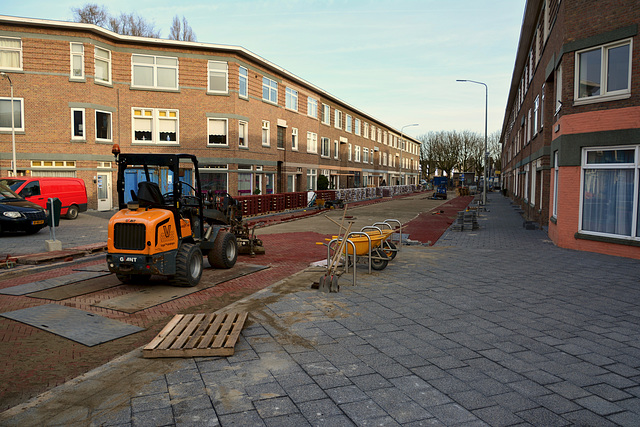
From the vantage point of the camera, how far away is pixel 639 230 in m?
12.1

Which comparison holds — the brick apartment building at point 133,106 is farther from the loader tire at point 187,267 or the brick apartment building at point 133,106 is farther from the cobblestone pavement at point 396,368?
the cobblestone pavement at point 396,368

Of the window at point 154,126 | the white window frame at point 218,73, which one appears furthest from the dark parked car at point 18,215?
the white window frame at point 218,73

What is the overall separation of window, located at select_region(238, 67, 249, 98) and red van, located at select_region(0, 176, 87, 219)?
38.7 feet

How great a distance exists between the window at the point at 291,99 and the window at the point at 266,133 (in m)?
3.85

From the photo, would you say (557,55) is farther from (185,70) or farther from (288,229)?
(185,70)

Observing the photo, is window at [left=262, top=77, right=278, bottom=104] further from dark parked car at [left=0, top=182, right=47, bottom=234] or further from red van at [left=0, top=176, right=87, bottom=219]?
dark parked car at [left=0, top=182, right=47, bottom=234]

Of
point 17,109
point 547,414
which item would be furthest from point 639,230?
point 17,109

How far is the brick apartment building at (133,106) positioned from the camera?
24.3 meters

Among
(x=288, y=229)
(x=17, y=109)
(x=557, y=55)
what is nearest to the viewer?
(x=557, y=55)

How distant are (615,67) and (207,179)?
22022 millimetres

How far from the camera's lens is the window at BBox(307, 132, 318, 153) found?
4098 cm

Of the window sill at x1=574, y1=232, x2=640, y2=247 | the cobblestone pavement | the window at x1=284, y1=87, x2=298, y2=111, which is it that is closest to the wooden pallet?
the cobblestone pavement

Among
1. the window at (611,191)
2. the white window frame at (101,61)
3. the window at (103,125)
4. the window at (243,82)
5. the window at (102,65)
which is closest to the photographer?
the window at (611,191)

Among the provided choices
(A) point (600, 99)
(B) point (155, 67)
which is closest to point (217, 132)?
(B) point (155, 67)
